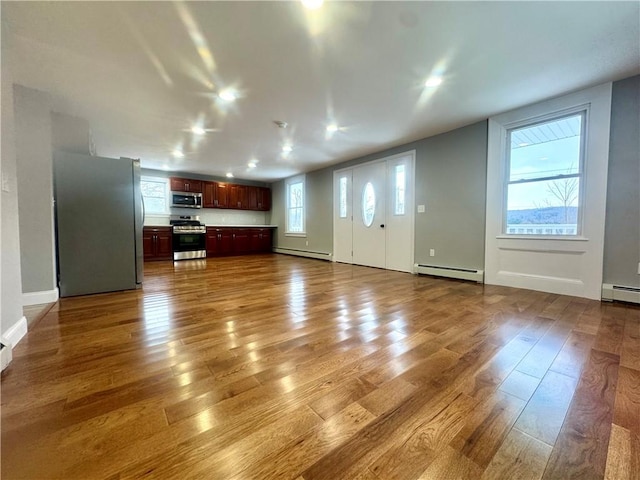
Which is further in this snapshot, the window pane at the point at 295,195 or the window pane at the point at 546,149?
the window pane at the point at 295,195

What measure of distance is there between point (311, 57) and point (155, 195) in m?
6.07

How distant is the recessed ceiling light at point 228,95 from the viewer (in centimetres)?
283

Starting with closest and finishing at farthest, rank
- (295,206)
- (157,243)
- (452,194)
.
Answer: (452,194)
(157,243)
(295,206)

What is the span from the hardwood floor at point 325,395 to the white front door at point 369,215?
277cm

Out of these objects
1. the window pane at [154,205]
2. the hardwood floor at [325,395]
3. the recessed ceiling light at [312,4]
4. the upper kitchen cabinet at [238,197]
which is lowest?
the hardwood floor at [325,395]

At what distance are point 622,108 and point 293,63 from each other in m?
3.32

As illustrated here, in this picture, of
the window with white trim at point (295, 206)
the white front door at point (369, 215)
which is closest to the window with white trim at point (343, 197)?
the white front door at point (369, 215)

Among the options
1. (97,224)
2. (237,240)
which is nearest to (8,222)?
(97,224)

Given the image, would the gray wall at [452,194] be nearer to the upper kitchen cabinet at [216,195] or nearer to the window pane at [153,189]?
the upper kitchen cabinet at [216,195]

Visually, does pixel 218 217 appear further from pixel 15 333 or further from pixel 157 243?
pixel 15 333

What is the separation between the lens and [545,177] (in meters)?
3.17

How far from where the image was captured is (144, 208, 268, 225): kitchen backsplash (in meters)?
6.75

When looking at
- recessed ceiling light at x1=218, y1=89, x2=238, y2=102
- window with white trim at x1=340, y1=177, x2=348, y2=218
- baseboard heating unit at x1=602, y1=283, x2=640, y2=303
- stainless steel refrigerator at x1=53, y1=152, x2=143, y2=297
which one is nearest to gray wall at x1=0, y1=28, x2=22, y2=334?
stainless steel refrigerator at x1=53, y1=152, x2=143, y2=297

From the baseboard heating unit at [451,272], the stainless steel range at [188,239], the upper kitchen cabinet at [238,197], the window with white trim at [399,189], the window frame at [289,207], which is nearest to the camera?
the baseboard heating unit at [451,272]
